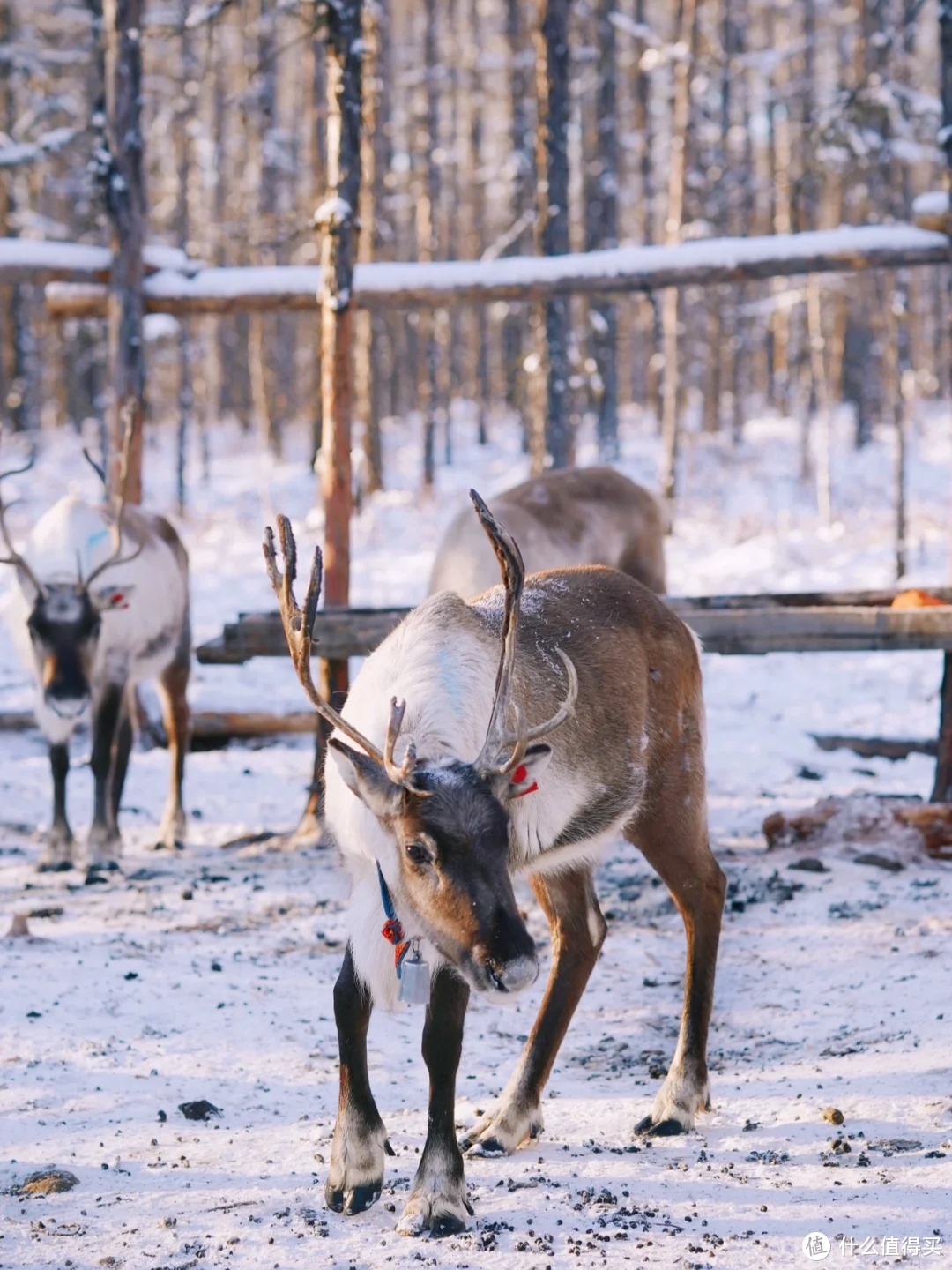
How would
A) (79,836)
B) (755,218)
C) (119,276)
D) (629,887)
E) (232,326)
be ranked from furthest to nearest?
(232,326) → (755,218) → (119,276) → (79,836) → (629,887)

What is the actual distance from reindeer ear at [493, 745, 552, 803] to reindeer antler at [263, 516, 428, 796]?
0.63ft

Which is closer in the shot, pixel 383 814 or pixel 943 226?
pixel 383 814

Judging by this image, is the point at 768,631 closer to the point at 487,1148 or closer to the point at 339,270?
the point at 339,270

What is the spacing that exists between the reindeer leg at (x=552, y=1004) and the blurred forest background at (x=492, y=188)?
9.37m

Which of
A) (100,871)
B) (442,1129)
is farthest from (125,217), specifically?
(442,1129)

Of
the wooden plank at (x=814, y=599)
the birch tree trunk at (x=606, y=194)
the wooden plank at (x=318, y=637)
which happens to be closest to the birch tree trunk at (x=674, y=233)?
the birch tree trunk at (x=606, y=194)

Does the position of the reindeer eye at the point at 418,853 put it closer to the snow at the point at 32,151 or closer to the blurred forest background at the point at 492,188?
the snow at the point at 32,151

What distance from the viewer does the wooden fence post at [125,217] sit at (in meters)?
8.70

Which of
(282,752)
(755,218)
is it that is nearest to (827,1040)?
(282,752)

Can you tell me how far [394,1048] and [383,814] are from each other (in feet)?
4.89

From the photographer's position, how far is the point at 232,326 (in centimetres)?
2878


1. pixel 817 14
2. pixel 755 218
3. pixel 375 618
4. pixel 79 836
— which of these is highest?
pixel 817 14

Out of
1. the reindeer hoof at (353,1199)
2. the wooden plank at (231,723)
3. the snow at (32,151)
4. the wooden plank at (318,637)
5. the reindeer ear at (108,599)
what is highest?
the snow at (32,151)

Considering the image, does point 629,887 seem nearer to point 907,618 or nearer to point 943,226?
point 907,618
